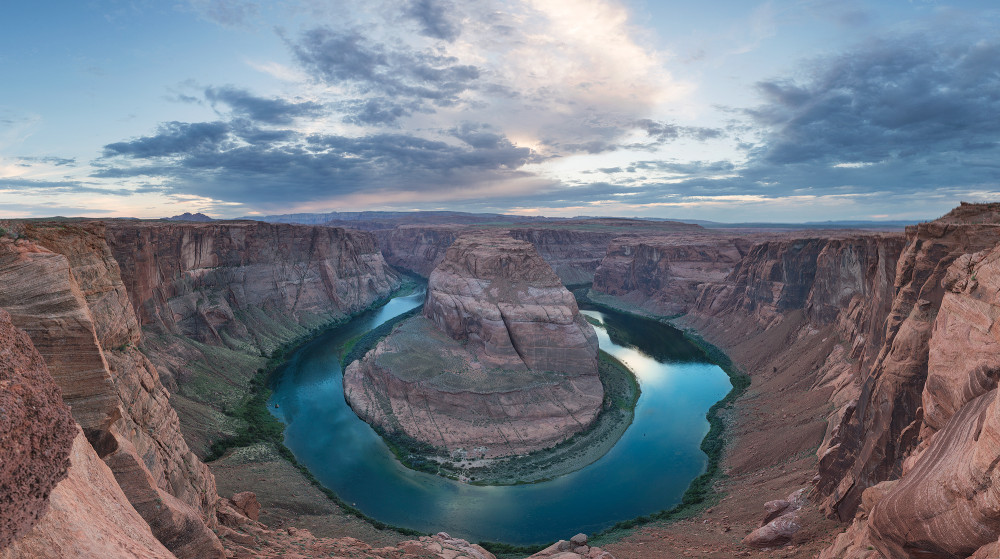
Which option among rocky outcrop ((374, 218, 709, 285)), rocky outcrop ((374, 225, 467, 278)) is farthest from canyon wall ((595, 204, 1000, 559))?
rocky outcrop ((374, 225, 467, 278))

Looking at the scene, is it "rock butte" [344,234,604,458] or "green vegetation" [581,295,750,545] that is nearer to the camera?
"green vegetation" [581,295,750,545]

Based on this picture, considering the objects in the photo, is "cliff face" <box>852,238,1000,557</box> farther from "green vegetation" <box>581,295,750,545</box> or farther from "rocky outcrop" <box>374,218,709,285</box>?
"rocky outcrop" <box>374,218,709,285</box>

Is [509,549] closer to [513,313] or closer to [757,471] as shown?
[757,471]

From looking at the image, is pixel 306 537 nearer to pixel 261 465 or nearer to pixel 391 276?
pixel 261 465

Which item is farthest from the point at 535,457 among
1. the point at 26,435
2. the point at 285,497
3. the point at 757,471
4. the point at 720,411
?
the point at 26,435

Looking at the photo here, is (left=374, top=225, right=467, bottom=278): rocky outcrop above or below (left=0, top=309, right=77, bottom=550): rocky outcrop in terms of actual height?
above

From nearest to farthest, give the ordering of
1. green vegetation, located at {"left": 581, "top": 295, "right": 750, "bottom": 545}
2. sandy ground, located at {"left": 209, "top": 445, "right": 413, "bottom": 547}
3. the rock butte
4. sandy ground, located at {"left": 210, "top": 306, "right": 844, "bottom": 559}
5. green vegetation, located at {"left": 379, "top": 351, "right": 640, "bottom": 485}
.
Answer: sandy ground, located at {"left": 210, "top": 306, "right": 844, "bottom": 559}, sandy ground, located at {"left": 209, "top": 445, "right": 413, "bottom": 547}, green vegetation, located at {"left": 581, "top": 295, "right": 750, "bottom": 545}, green vegetation, located at {"left": 379, "top": 351, "right": 640, "bottom": 485}, the rock butte

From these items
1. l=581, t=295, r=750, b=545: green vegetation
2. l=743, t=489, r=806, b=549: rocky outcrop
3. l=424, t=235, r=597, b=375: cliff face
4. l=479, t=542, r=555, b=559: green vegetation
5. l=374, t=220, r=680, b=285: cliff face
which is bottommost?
Result: l=479, t=542, r=555, b=559: green vegetation
